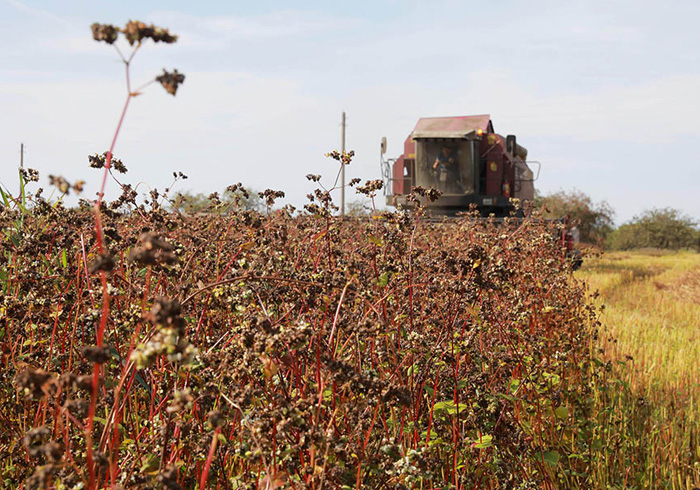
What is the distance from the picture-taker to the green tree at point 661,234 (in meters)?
41.5

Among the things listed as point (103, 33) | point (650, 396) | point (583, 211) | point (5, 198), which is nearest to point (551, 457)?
point (103, 33)

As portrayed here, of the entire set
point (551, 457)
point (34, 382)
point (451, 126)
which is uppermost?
point (451, 126)

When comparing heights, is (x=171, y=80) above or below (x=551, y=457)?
above

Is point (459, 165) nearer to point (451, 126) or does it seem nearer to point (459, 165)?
point (459, 165)

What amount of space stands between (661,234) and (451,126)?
105 ft

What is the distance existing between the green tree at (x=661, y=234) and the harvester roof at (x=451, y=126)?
28985 millimetres

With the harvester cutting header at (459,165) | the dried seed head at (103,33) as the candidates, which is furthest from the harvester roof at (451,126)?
the dried seed head at (103,33)

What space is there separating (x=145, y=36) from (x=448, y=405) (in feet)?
6.27

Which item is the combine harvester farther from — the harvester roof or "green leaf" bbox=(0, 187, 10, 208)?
"green leaf" bbox=(0, 187, 10, 208)

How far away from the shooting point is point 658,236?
137ft

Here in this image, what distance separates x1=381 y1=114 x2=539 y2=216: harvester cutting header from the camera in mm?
15469

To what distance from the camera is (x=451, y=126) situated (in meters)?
16.1

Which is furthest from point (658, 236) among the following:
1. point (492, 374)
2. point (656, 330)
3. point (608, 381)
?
point (492, 374)

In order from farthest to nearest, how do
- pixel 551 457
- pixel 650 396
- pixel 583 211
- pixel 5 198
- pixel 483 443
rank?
pixel 583 211 < pixel 650 396 < pixel 5 198 < pixel 551 457 < pixel 483 443
